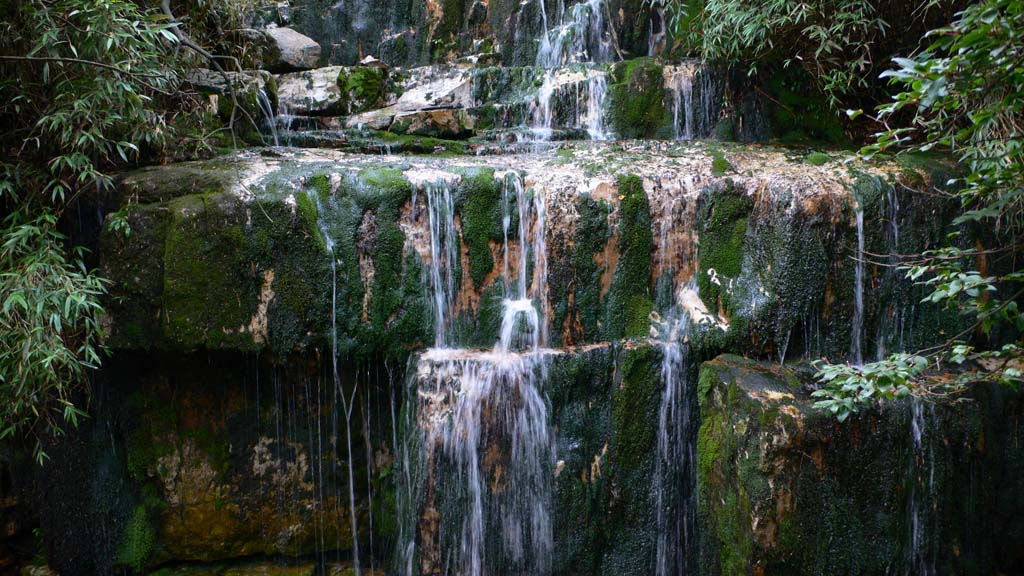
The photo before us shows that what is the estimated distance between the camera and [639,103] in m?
6.63

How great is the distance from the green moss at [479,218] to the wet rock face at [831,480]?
1649mm

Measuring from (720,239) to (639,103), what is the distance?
88.7 inches

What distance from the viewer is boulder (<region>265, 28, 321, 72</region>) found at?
7164 mm

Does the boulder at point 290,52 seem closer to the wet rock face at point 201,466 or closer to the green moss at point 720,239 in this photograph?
the wet rock face at point 201,466

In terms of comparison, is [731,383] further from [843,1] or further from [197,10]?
[197,10]

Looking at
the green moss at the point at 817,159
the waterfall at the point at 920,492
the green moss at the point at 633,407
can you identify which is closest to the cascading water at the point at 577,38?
the green moss at the point at 817,159

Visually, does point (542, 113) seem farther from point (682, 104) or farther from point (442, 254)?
point (442, 254)

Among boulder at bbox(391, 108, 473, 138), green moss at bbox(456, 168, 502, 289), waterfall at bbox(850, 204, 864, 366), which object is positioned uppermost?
boulder at bbox(391, 108, 473, 138)

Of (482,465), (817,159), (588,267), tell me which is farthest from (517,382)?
(817,159)

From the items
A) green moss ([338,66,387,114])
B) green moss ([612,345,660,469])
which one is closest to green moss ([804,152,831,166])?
green moss ([612,345,660,469])

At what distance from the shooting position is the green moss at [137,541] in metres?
5.08

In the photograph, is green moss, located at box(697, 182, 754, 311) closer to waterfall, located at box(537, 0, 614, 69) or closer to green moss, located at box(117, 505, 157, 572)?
waterfall, located at box(537, 0, 614, 69)

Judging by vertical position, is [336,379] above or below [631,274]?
below

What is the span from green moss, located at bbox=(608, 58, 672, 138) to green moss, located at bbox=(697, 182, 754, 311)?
6.31ft
